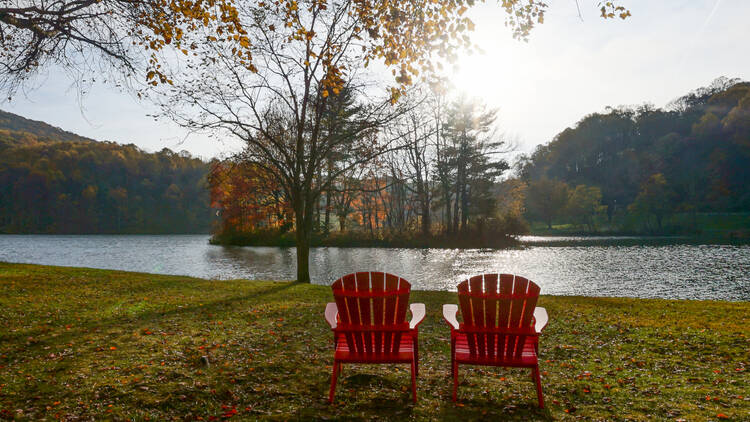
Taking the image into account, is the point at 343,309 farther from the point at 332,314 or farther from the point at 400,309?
the point at 400,309

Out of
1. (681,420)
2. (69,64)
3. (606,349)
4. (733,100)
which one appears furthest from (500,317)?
(733,100)

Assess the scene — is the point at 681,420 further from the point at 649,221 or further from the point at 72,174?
the point at 72,174

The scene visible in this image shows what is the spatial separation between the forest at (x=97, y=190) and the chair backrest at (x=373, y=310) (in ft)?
227

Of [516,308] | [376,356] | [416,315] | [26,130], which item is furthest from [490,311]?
[26,130]

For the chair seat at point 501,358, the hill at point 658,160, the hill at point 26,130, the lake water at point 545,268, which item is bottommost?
the lake water at point 545,268

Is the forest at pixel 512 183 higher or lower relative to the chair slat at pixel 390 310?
higher

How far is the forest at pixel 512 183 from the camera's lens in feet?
97.5

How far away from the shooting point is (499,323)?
3.90 meters

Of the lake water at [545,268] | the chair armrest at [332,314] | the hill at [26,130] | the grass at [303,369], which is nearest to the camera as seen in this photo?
the grass at [303,369]

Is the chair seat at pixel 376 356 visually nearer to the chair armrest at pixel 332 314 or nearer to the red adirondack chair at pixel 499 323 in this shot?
the chair armrest at pixel 332 314

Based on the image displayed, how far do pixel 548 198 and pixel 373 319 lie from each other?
6545 cm

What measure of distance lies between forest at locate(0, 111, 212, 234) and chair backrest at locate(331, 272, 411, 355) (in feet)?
227

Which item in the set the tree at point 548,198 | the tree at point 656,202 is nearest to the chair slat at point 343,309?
the tree at point 656,202

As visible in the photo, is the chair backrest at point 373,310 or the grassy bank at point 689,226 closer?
the chair backrest at point 373,310
